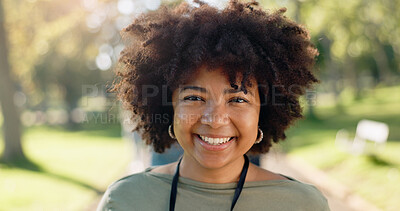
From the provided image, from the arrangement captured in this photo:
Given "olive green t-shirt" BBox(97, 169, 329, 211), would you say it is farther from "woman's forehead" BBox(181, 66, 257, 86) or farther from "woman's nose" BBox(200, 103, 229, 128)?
"woman's forehead" BBox(181, 66, 257, 86)

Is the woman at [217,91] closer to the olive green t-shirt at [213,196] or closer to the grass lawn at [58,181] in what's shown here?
the olive green t-shirt at [213,196]

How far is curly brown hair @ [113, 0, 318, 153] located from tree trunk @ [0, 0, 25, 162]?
32.6 feet

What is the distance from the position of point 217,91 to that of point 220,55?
0.20 m

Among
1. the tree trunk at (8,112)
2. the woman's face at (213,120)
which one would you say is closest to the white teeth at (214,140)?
the woman's face at (213,120)

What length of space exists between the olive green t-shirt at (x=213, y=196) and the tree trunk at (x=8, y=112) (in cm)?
1038

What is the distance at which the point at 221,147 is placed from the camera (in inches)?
81.5

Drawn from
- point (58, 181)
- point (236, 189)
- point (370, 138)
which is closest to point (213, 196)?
point (236, 189)

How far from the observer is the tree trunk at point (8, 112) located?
36.4 feet

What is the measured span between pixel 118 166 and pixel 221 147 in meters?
9.62

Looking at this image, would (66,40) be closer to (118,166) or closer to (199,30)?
(118,166)

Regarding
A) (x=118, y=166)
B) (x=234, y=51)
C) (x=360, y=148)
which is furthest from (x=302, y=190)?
(x=118, y=166)

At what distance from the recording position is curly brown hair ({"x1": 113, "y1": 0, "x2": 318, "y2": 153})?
2105 mm

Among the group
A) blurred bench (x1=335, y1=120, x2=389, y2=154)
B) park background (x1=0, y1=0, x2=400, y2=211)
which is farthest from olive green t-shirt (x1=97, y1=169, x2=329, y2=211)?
blurred bench (x1=335, y1=120, x2=389, y2=154)

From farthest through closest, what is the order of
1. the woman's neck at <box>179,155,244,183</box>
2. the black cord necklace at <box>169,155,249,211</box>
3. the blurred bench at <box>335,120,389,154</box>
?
the blurred bench at <box>335,120,389,154</box> → the woman's neck at <box>179,155,244,183</box> → the black cord necklace at <box>169,155,249,211</box>
